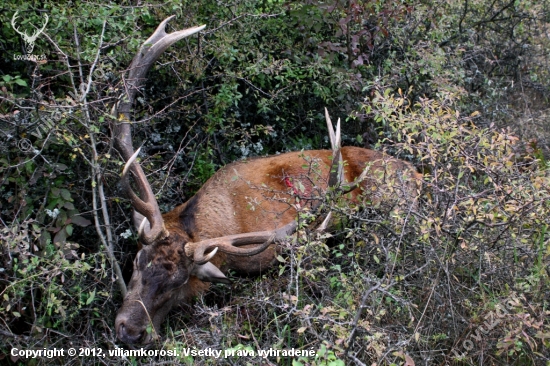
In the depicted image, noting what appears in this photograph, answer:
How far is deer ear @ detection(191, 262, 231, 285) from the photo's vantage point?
5184mm

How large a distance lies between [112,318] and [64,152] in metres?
→ 1.46

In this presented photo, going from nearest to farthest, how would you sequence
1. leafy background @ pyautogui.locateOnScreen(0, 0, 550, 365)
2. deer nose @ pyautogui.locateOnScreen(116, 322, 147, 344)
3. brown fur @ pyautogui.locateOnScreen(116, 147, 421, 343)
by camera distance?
1. leafy background @ pyautogui.locateOnScreen(0, 0, 550, 365)
2. deer nose @ pyautogui.locateOnScreen(116, 322, 147, 344)
3. brown fur @ pyautogui.locateOnScreen(116, 147, 421, 343)

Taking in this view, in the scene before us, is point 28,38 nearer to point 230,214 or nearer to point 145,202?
point 145,202

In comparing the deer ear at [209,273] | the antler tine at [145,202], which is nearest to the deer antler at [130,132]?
the antler tine at [145,202]

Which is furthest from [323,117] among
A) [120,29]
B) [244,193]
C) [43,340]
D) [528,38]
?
[43,340]

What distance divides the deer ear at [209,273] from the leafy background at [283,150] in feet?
0.72

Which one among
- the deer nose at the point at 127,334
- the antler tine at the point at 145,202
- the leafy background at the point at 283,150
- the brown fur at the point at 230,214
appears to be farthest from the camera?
the antler tine at the point at 145,202

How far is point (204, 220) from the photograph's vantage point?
5629 millimetres

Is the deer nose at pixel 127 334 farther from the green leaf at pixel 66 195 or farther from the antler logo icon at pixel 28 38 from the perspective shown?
the antler logo icon at pixel 28 38

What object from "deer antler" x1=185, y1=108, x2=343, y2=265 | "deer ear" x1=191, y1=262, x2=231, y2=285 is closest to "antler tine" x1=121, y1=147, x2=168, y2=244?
"deer antler" x1=185, y1=108, x2=343, y2=265

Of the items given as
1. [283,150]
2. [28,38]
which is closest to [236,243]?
[283,150]

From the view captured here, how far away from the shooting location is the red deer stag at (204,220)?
4836 mm

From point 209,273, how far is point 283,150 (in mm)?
2181

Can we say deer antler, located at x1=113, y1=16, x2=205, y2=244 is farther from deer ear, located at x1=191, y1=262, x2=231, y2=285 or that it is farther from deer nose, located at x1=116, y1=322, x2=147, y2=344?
deer nose, located at x1=116, y1=322, x2=147, y2=344
